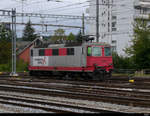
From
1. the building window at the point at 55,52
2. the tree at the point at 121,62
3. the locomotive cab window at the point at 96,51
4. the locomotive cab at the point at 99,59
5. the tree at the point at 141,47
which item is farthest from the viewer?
the tree at the point at 121,62

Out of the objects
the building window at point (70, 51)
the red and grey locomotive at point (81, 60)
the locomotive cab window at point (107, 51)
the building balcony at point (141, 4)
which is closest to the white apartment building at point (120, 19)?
the building balcony at point (141, 4)

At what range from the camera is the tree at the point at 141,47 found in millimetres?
31344

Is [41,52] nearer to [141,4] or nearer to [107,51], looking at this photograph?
[107,51]

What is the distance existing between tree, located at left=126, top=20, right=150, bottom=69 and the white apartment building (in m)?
21.5

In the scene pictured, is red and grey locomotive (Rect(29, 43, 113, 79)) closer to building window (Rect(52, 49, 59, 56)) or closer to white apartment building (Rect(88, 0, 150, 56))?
building window (Rect(52, 49, 59, 56))

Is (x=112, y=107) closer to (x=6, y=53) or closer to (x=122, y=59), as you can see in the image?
(x=122, y=59)

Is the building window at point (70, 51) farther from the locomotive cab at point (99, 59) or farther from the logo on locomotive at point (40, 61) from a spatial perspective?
the logo on locomotive at point (40, 61)

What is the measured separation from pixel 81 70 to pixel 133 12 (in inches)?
1361

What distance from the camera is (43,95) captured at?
15555 millimetres

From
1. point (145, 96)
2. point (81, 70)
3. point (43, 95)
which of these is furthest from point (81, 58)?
point (145, 96)

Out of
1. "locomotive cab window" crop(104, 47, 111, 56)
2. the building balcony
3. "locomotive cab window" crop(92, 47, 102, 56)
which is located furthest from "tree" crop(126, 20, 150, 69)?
the building balcony

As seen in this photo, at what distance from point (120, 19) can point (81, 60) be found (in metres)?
36.0

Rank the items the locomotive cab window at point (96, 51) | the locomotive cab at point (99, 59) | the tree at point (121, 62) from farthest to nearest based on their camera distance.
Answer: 1. the tree at point (121, 62)
2. the locomotive cab window at point (96, 51)
3. the locomotive cab at point (99, 59)

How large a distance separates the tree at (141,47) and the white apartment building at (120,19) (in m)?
21.5
